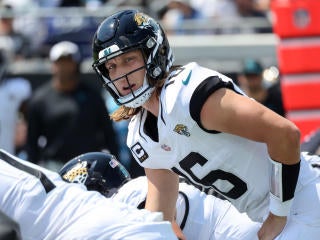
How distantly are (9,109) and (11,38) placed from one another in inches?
84.2

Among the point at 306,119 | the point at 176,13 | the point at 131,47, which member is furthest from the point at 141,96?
the point at 176,13

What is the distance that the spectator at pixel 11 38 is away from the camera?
32.8 feet

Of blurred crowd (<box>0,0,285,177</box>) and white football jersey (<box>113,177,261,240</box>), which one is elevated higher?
white football jersey (<box>113,177,261,240</box>)

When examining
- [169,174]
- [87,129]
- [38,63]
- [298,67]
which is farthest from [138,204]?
[38,63]

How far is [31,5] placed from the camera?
1075 centimetres

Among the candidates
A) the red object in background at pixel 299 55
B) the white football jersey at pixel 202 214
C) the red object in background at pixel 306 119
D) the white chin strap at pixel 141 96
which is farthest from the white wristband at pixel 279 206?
A: the red object in background at pixel 299 55

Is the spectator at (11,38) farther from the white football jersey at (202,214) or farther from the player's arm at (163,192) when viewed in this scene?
the player's arm at (163,192)

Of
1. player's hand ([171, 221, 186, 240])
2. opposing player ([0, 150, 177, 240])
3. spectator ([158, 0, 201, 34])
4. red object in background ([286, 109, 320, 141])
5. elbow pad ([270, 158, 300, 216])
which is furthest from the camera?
spectator ([158, 0, 201, 34])

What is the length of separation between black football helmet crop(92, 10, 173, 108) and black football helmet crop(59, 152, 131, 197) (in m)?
0.48

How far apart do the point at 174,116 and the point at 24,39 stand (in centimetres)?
645

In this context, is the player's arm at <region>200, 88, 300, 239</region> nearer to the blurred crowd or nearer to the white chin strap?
the white chin strap

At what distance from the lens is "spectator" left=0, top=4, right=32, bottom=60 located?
1001cm

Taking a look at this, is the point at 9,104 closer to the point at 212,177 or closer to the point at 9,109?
the point at 9,109

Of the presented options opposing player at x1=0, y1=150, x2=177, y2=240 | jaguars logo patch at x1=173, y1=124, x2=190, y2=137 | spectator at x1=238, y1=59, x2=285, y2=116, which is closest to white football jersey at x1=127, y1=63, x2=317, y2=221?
jaguars logo patch at x1=173, y1=124, x2=190, y2=137
